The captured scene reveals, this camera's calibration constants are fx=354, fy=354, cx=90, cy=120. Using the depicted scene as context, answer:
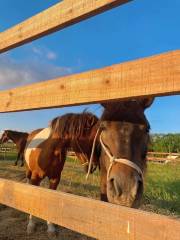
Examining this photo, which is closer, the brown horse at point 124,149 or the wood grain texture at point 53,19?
the wood grain texture at point 53,19

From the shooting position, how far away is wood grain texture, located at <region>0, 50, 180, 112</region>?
146cm

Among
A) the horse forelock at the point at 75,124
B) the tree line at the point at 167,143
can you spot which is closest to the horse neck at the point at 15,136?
the horse forelock at the point at 75,124

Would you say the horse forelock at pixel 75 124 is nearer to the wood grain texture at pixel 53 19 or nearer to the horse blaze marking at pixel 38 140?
the horse blaze marking at pixel 38 140

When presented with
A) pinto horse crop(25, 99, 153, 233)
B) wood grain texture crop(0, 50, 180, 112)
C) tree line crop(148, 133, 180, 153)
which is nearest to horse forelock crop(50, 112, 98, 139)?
pinto horse crop(25, 99, 153, 233)

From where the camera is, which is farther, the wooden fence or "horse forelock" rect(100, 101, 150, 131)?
"horse forelock" rect(100, 101, 150, 131)

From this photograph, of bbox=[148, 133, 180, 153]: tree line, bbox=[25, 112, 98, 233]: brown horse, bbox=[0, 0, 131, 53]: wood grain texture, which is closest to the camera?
bbox=[0, 0, 131, 53]: wood grain texture

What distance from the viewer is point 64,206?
187 centimetres

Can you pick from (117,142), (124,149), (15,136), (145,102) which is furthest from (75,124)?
(15,136)

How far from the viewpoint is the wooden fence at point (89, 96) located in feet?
4.74

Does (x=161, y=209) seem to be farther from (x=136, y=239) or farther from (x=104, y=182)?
(x=136, y=239)

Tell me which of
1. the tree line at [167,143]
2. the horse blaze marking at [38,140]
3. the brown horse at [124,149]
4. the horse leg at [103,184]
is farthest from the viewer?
the tree line at [167,143]

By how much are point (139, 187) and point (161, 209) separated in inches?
162

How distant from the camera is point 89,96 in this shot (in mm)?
1809

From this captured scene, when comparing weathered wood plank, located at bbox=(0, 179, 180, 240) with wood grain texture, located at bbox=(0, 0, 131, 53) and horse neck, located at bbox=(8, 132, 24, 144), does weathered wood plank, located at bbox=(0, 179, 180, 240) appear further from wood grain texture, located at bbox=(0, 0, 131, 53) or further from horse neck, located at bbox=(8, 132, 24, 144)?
horse neck, located at bbox=(8, 132, 24, 144)
